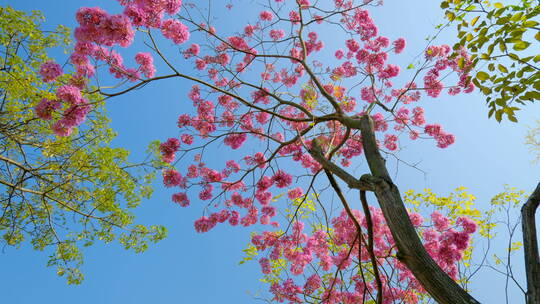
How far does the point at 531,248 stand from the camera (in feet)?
7.45

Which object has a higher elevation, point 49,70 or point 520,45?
point 49,70

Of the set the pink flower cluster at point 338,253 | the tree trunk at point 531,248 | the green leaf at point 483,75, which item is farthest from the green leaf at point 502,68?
the pink flower cluster at point 338,253

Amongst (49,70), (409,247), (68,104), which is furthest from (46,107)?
(409,247)

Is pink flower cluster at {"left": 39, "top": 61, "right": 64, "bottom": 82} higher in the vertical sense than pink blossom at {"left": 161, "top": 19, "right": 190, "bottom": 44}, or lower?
lower

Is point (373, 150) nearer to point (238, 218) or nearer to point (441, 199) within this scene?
point (238, 218)

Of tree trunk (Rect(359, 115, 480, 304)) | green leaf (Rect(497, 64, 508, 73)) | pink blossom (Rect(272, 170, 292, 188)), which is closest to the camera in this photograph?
tree trunk (Rect(359, 115, 480, 304))

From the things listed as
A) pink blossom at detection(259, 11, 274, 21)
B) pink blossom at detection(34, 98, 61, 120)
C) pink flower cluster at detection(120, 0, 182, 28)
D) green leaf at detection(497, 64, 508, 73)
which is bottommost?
green leaf at detection(497, 64, 508, 73)

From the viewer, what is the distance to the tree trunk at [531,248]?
2.17m

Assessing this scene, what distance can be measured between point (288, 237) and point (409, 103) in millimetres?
3272

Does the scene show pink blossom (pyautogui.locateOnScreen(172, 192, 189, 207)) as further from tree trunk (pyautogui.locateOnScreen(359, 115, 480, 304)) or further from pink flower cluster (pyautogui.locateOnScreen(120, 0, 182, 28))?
tree trunk (pyautogui.locateOnScreen(359, 115, 480, 304))

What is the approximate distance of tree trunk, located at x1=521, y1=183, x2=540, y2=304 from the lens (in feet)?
7.11

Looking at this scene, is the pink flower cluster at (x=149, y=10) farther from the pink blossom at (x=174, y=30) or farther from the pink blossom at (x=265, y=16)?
the pink blossom at (x=265, y=16)

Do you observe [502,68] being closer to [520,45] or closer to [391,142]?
[520,45]

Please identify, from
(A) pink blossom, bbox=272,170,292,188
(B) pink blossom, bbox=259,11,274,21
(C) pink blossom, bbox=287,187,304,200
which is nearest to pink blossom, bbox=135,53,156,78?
(A) pink blossom, bbox=272,170,292,188
